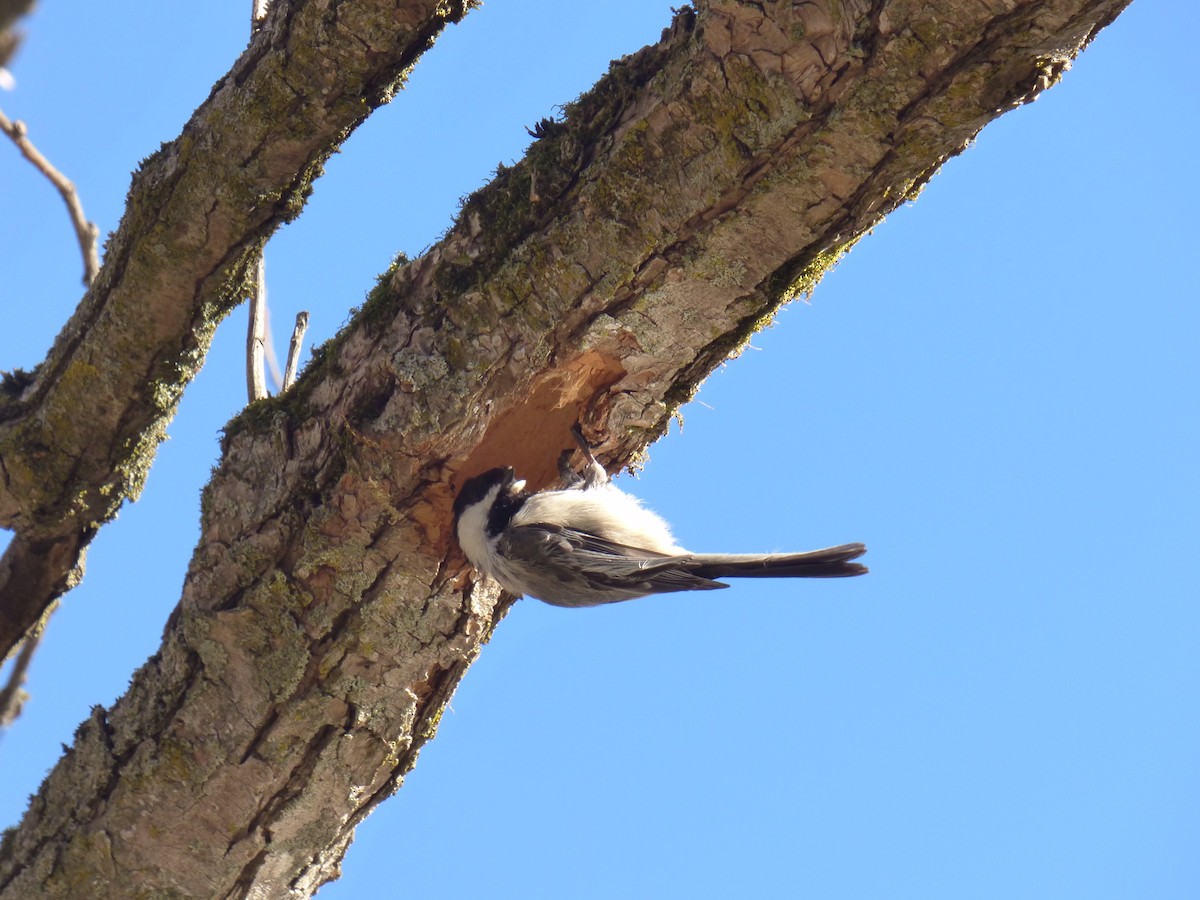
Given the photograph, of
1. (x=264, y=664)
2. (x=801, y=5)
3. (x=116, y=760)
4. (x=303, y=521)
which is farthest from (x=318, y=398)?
(x=801, y=5)

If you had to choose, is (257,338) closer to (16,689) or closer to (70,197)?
(70,197)

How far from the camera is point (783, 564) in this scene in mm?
3158

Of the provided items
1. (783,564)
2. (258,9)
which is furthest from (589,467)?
(258,9)

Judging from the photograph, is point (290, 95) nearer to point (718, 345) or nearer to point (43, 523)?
point (718, 345)

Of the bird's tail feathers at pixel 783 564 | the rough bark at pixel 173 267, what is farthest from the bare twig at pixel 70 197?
the bird's tail feathers at pixel 783 564

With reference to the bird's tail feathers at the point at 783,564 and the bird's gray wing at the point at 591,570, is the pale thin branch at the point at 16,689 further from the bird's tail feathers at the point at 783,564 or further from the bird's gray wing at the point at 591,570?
the bird's tail feathers at the point at 783,564

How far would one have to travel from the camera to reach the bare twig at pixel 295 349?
3246 mm

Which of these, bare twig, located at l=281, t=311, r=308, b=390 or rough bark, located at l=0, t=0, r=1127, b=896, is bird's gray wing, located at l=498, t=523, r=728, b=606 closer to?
rough bark, located at l=0, t=0, r=1127, b=896

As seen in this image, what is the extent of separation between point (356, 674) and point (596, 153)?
5.11 feet

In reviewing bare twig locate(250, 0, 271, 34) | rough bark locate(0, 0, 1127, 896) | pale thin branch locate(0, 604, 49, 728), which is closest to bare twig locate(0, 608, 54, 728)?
pale thin branch locate(0, 604, 49, 728)

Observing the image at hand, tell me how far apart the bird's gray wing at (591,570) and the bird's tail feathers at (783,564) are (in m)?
0.06

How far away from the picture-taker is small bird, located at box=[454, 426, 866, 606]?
10.0 feet

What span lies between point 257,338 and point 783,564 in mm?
1927

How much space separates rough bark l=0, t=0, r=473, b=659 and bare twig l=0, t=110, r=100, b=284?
34 cm
